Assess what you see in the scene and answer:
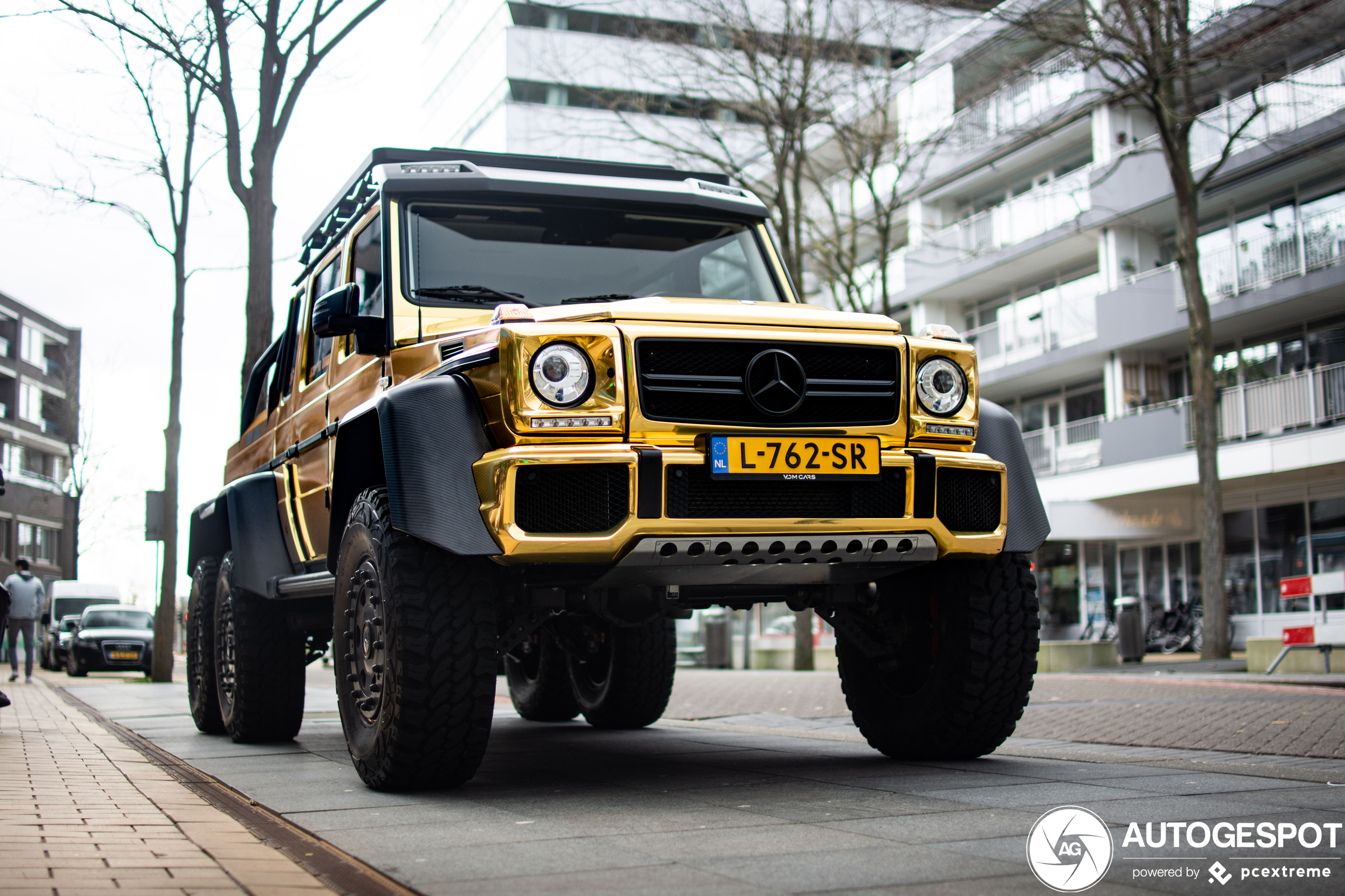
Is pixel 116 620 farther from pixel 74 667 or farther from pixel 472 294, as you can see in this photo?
pixel 472 294

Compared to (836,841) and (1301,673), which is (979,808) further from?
(1301,673)

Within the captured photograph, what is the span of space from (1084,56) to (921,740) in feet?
52.0

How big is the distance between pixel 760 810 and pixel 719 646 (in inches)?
871

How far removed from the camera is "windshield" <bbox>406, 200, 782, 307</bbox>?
6191mm

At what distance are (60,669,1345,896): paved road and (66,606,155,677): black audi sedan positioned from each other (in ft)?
71.6

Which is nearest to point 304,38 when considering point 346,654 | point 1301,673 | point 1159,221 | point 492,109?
point 346,654

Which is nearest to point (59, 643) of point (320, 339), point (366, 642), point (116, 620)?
point (116, 620)

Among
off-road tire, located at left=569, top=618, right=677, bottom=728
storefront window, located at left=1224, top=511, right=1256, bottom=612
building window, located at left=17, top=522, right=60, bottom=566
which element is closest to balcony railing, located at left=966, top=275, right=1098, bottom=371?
storefront window, located at left=1224, top=511, right=1256, bottom=612

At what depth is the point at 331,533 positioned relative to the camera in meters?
6.13

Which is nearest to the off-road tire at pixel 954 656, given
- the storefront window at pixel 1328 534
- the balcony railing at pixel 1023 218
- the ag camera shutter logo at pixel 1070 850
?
the ag camera shutter logo at pixel 1070 850

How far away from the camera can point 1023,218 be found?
112ft

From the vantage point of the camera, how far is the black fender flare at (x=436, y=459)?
482 cm

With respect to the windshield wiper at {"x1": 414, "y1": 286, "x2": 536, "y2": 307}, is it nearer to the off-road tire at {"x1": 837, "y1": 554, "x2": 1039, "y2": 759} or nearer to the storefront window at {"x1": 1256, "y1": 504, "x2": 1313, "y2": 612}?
the off-road tire at {"x1": 837, "y1": 554, "x2": 1039, "y2": 759}

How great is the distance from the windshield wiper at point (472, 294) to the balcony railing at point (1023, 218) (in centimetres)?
2598
